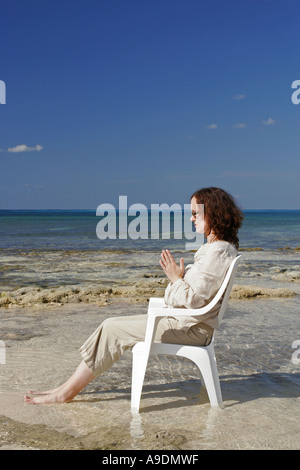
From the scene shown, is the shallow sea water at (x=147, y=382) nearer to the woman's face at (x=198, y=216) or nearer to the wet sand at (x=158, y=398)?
the wet sand at (x=158, y=398)

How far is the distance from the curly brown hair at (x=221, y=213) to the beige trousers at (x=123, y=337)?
2.42ft

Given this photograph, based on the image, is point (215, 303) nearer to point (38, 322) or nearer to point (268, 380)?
point (268, 380)

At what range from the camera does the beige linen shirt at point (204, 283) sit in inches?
155

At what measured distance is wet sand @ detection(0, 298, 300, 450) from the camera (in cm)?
359

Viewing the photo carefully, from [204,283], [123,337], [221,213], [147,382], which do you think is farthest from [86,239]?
[204,283]

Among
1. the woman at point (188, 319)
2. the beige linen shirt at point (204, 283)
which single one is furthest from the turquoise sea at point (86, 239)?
the beige linen shirt at point (204, 283)

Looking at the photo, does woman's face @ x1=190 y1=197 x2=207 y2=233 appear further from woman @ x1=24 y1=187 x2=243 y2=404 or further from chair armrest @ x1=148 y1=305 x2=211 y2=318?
chair armrest @ x1=148 y1=305 x2=211 y2=318

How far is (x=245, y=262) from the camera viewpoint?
16.6 m

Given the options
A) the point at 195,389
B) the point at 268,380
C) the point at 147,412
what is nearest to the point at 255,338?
the point at 268,380

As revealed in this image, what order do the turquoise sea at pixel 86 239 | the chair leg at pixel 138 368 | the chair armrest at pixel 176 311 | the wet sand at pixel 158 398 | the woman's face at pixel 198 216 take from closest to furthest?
the wet sand at pixel 158 398, the chair armrest at pixel 176 311, the chair leg at pixel 138 368, the woman's face at pixel 198 216, the turquoise sea at pixel 86 239

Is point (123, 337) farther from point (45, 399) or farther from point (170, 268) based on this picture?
point (45, 399)

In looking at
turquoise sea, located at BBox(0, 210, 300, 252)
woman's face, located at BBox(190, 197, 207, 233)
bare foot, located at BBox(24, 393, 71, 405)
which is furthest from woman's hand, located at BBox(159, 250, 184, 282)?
turquoise sea, located at BBox(0, 210, 300, 252)

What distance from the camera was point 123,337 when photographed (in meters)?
4.14

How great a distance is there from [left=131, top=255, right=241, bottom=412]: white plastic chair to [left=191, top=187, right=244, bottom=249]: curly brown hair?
0.24 meters
